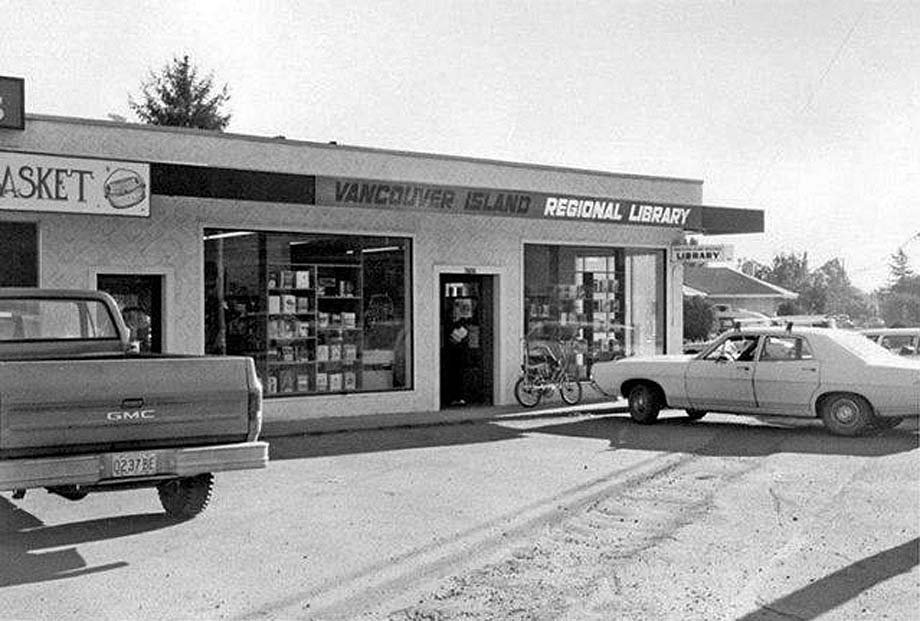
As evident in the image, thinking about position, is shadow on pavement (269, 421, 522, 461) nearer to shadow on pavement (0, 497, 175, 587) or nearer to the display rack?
the display rack

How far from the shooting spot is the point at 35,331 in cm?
991

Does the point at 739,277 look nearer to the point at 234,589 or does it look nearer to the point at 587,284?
the point at 587,284

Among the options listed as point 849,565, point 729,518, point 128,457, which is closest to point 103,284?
point 128,457

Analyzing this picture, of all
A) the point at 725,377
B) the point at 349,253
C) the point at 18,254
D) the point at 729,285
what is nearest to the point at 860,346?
the point at 725,377

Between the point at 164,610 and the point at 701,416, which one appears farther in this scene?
the point at 701,416

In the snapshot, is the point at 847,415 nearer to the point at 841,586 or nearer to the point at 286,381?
the point at 841,586

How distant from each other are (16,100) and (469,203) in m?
7.01

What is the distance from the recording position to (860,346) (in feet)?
48.4

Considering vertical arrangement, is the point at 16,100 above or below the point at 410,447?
above

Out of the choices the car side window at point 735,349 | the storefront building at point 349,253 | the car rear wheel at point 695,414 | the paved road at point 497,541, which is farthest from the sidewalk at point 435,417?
the car side window at point 735,349

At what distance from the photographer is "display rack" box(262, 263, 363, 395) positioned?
53.4 ft

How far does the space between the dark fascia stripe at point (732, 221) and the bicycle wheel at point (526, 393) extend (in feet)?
17.0

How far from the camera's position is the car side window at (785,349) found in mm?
14898

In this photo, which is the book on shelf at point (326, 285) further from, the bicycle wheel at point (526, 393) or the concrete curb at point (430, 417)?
the bicycle wheel at point (526, 393)
